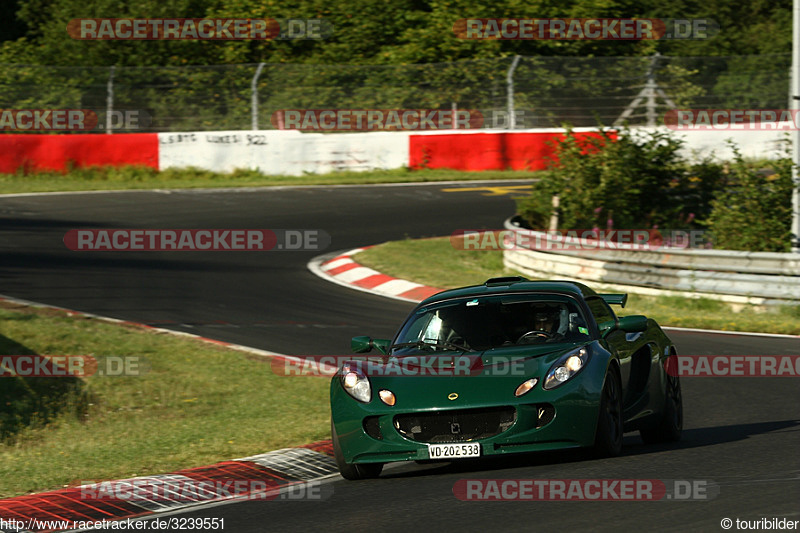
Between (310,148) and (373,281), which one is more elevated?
(310,148)

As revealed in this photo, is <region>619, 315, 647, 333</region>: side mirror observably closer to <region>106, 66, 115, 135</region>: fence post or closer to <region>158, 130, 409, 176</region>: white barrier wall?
<region>158, 130, 409, 176</region>: white barrier wall

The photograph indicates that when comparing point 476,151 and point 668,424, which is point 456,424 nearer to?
point 668,424

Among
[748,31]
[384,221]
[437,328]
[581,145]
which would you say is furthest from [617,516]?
[748,31]

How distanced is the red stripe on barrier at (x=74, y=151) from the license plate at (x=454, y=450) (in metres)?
21.6

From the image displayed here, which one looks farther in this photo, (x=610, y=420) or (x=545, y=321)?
(x=545, y=321)

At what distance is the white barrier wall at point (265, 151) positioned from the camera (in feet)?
92.5

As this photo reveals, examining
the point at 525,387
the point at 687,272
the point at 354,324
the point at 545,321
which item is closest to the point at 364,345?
the point at 545,321

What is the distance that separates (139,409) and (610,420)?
4.96 m

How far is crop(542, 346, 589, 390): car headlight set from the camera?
24.6 feet

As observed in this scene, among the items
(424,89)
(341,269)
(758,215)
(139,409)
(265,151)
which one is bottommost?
(139,409)

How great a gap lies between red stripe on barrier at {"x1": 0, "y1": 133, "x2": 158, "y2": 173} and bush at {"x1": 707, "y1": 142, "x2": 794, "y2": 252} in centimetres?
1490

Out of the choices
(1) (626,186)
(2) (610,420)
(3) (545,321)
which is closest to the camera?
(2) (610,420)

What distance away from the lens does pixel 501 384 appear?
751cm

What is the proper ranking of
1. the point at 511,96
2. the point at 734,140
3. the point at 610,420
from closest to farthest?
the point at 610,420 < the point at 734,140 < the point at 511,96
